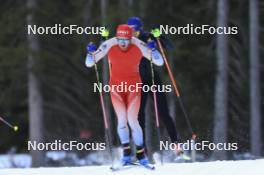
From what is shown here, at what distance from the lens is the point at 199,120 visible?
22.0 metres

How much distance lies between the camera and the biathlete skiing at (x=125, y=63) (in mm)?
10031

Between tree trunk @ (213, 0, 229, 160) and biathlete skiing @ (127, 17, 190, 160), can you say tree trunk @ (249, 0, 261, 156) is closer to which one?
tree trunk @ (213, 0, 229, 160)

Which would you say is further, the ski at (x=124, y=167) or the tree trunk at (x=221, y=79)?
the tree trunk at (x=221, y=79)

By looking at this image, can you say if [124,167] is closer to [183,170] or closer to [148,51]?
[183,170]

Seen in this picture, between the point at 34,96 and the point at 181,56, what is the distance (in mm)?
4218

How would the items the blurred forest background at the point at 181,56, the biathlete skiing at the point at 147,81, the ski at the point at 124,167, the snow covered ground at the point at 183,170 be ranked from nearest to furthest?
the snow covered ground at the point at 183,170 < the ski at the point at 124,167 < the biathlete skiing at the point at 147,81 < the blurred forest background at the point at 181,56

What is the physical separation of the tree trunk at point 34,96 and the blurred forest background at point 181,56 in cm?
3

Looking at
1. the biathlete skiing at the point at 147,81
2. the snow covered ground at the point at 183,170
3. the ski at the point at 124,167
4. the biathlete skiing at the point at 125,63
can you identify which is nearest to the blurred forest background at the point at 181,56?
the biathlete skiing at the point at 147,81

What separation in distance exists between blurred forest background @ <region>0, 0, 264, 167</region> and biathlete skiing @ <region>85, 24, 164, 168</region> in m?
10.2

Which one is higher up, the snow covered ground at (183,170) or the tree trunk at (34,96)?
the tree trunk at (34,96)

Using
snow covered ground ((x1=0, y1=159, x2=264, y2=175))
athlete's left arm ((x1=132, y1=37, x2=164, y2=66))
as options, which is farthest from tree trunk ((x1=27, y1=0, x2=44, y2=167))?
athlete's left arm ((x1=132, y1=37, x2=164, y2=66))

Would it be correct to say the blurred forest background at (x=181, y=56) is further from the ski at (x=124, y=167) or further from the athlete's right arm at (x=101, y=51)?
the athlete's right arm at (x=101, y=51)

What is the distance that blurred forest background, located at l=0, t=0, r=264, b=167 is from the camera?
69.3 feet

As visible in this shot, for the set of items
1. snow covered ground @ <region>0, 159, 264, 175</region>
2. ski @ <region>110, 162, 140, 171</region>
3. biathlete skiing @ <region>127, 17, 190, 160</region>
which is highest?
biathlete skiing @ <region>127, 17, 190, 160</region>
